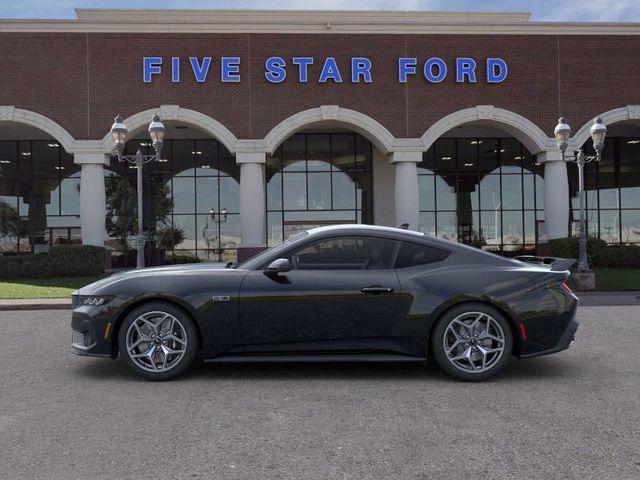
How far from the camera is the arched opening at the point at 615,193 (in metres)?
29.1

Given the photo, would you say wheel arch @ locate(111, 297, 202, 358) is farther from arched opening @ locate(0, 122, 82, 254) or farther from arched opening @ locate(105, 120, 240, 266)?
arched opening @ locate(0, 122, 82, 254)

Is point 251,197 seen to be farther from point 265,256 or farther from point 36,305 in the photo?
point 265,256

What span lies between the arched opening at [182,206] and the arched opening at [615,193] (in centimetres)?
1822

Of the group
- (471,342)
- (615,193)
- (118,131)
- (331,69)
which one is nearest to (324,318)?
(471,342)

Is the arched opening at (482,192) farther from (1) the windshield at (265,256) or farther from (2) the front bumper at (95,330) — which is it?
(2) the front bumper at (95,330)

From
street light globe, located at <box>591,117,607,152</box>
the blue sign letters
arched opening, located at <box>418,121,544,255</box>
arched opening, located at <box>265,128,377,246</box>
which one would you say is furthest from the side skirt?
arched opening, located at <box>418,121,544,255</box>

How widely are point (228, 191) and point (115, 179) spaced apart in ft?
18.4

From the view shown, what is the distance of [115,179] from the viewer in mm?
26984

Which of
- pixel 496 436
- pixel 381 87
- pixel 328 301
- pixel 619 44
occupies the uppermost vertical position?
pixel 619 44

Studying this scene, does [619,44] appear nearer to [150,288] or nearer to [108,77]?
[108,77]

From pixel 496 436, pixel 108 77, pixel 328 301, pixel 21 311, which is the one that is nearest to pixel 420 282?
pixel 328 301

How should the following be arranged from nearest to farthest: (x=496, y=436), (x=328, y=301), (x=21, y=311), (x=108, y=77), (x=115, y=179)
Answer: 1. (x=496, y=436)
2. (x=328, y=301)
3. (x=21, y=311)
4. (x=108, y=77)
5. (x=115, y=179)

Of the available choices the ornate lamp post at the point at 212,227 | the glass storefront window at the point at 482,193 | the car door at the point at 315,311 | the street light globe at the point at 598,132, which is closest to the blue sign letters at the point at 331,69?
the glass storefront window at the point at 482,193

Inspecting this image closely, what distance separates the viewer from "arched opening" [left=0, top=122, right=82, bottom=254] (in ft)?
88.1
